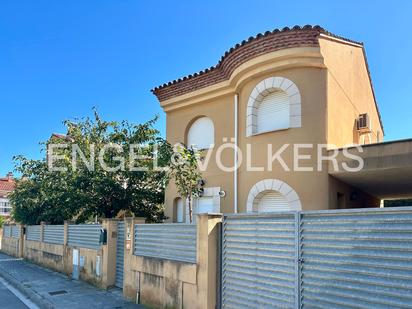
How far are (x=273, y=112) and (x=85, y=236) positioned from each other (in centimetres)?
749

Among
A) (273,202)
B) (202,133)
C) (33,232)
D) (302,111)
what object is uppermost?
(302,111)

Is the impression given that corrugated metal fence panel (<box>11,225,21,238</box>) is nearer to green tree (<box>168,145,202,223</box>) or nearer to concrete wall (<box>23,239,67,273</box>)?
concrete wall (<box>23,239,67,273</box>)

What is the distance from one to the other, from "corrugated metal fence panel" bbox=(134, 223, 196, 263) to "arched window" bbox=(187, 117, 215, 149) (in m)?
4.51

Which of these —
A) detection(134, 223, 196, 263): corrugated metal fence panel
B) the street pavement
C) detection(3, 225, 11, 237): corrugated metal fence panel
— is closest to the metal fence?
detection(134, 223, 196, 263): corrugated metal fence panel

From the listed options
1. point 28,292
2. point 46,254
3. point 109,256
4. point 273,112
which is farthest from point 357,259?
point 46,254

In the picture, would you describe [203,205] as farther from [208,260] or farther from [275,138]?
[208,260]

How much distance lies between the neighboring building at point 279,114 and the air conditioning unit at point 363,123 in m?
0.03

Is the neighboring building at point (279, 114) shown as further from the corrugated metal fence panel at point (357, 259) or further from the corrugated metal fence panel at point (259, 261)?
the corrugated metal fence panel at point (357, 259)

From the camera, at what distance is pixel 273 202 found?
10.8 metres

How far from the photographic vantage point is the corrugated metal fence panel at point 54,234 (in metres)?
14.9

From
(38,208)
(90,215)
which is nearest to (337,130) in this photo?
(90,215)

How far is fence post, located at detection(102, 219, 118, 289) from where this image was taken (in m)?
11.0

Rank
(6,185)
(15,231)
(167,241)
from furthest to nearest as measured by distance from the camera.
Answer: (6,185) < (15,231) < (167,241)

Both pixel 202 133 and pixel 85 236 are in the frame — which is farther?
pixel 202 133
